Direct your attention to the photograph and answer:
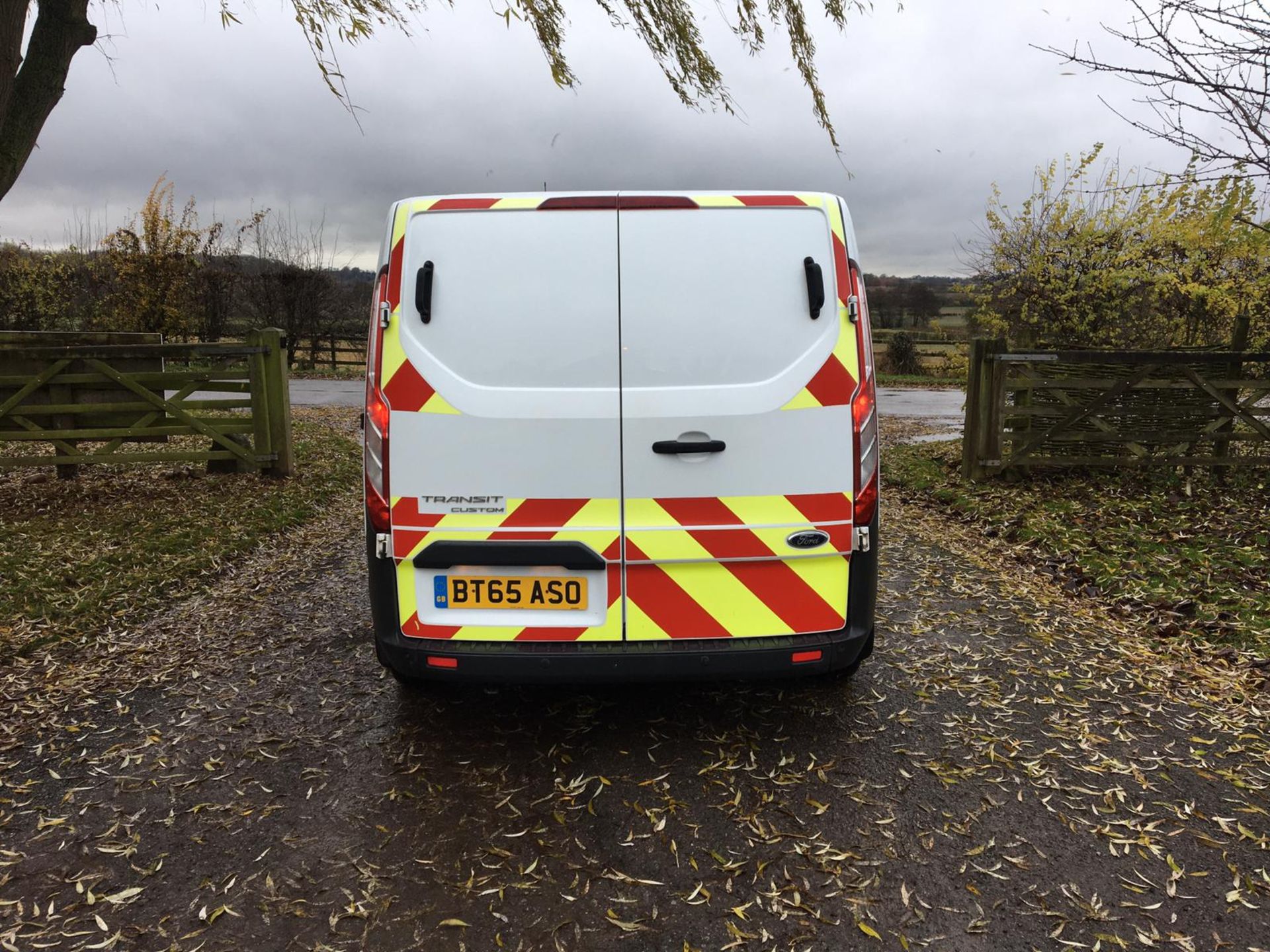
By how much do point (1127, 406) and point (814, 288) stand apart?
19.9ft

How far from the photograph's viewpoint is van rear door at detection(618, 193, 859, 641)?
9.36ft

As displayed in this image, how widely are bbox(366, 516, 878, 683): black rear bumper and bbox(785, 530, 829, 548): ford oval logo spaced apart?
155mm

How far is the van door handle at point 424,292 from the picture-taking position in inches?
112

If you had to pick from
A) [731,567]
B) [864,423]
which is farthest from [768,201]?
[731,567]

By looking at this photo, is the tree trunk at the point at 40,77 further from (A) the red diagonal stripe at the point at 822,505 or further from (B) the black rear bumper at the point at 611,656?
(A) the red diagonal stripe at the point at 822,505

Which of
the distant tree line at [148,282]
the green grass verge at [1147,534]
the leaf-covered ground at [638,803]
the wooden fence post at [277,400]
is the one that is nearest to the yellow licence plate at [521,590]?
the leaf-covered ground at [638,803]

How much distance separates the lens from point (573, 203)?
9.47ft

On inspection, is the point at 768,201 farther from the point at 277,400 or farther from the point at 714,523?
the point at 277,400

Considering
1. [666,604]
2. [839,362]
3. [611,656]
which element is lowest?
[611,656]

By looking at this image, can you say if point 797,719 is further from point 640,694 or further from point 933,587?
point 933,587

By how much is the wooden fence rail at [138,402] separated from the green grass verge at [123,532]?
323 millimetres

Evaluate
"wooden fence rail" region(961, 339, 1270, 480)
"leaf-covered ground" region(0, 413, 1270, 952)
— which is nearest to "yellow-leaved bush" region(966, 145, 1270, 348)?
"wooden fence rail" region(961, 339, 1270, 480)

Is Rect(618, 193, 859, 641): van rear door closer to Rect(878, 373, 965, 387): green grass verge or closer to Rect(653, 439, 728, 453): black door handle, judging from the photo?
Rect(653, 439, 728, 453): black door handle

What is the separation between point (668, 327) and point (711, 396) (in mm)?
290
